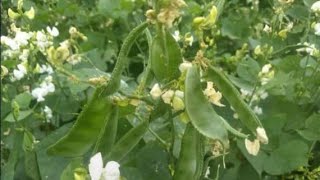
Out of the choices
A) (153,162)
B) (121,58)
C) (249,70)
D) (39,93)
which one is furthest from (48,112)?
(121,58)

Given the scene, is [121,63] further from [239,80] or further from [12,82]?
[12,82]

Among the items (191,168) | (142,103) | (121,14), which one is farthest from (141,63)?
(191,168)

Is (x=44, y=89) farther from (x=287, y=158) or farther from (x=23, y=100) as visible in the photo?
(x=287, y=158)

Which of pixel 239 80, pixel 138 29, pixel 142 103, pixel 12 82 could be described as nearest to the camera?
pixel 138 29

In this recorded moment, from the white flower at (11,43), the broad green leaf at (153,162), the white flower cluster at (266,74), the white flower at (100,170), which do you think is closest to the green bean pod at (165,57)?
the white flower at (100,170)

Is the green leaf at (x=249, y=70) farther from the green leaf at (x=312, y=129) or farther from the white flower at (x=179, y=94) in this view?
the white flower at (x=179, y=94)

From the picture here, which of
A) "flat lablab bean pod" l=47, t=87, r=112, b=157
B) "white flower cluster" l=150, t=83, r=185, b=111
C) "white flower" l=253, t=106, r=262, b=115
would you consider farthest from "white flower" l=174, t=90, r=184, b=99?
"white flower" l=253, t=106, r=262, b=115

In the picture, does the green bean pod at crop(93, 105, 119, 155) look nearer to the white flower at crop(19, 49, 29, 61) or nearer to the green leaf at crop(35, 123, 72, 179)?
the green leaf at crop(35, 123, 72, 179)
